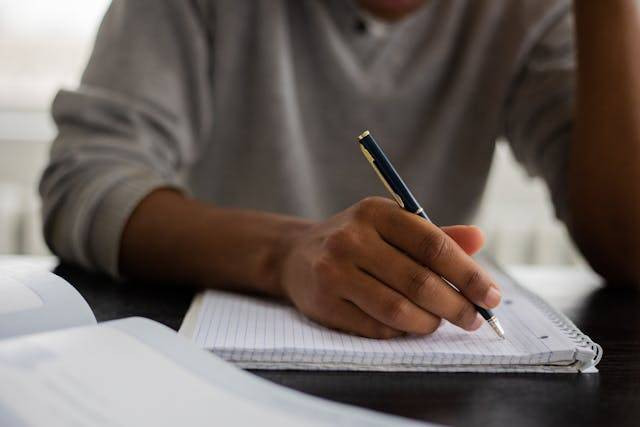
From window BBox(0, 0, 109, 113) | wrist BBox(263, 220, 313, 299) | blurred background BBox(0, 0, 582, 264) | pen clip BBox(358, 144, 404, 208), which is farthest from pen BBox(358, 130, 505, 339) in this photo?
window BBox(0, 0, 109, 113)

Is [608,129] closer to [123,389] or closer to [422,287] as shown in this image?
[422,287]

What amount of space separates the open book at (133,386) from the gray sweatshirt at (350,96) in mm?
561

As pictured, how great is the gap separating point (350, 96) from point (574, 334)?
2.01 ft

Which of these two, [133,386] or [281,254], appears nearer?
[133,386]

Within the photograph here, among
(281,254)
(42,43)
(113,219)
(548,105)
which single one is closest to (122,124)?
(113,219)

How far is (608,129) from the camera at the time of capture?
2.99ft

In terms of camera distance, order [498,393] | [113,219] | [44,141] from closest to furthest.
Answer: [498,393] → [113,219] → [44,141]

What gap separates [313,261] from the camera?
61 centimetres

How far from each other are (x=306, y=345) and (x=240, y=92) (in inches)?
26.0

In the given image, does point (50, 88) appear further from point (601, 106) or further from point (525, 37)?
point (601, 106)

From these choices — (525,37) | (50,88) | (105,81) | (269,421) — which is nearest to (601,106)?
(525,37)

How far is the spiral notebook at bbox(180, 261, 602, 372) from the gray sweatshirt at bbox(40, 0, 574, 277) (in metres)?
0.44

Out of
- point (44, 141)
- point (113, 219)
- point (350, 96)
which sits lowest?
point (44, 141)

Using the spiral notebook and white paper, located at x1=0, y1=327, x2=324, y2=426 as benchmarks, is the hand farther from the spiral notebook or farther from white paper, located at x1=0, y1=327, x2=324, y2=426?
white paper, located at x1=0, y1=327, x2=324, y2=426
